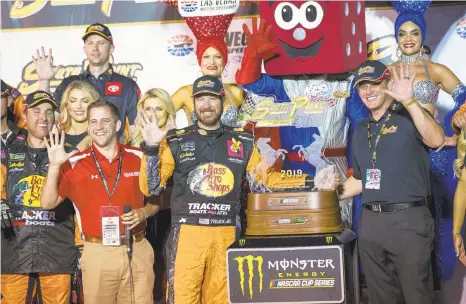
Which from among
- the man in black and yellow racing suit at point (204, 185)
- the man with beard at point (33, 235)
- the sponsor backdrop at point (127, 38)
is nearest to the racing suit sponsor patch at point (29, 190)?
the man with beard at point (33, 235)

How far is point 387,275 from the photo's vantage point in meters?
5.16

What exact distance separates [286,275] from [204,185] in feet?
2.63

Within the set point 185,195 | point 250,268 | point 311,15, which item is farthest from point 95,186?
point 311,15

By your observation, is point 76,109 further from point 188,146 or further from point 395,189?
point 395,189

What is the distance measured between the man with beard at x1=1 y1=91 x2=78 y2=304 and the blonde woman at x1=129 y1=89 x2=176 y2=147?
2.25ft

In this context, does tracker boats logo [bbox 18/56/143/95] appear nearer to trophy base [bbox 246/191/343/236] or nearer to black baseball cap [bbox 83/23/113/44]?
black baseball cap [bbox 83/23/113/44]

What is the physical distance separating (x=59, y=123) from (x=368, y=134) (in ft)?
7.85

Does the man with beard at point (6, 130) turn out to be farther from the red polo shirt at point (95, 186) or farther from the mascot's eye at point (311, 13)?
the mascot's eye at point (311, 13)

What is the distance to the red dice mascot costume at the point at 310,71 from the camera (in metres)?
6.11

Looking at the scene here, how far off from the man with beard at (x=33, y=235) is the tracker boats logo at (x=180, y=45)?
1.37 m

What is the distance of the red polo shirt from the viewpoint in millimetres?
5426

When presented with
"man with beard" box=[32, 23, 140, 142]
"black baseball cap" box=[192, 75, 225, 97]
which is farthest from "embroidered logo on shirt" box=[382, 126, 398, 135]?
"man with beard" box=[32, 23, 140, 142]

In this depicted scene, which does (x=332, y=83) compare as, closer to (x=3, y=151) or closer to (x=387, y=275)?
(x=387, y=275)

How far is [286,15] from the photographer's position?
6.18 metres
